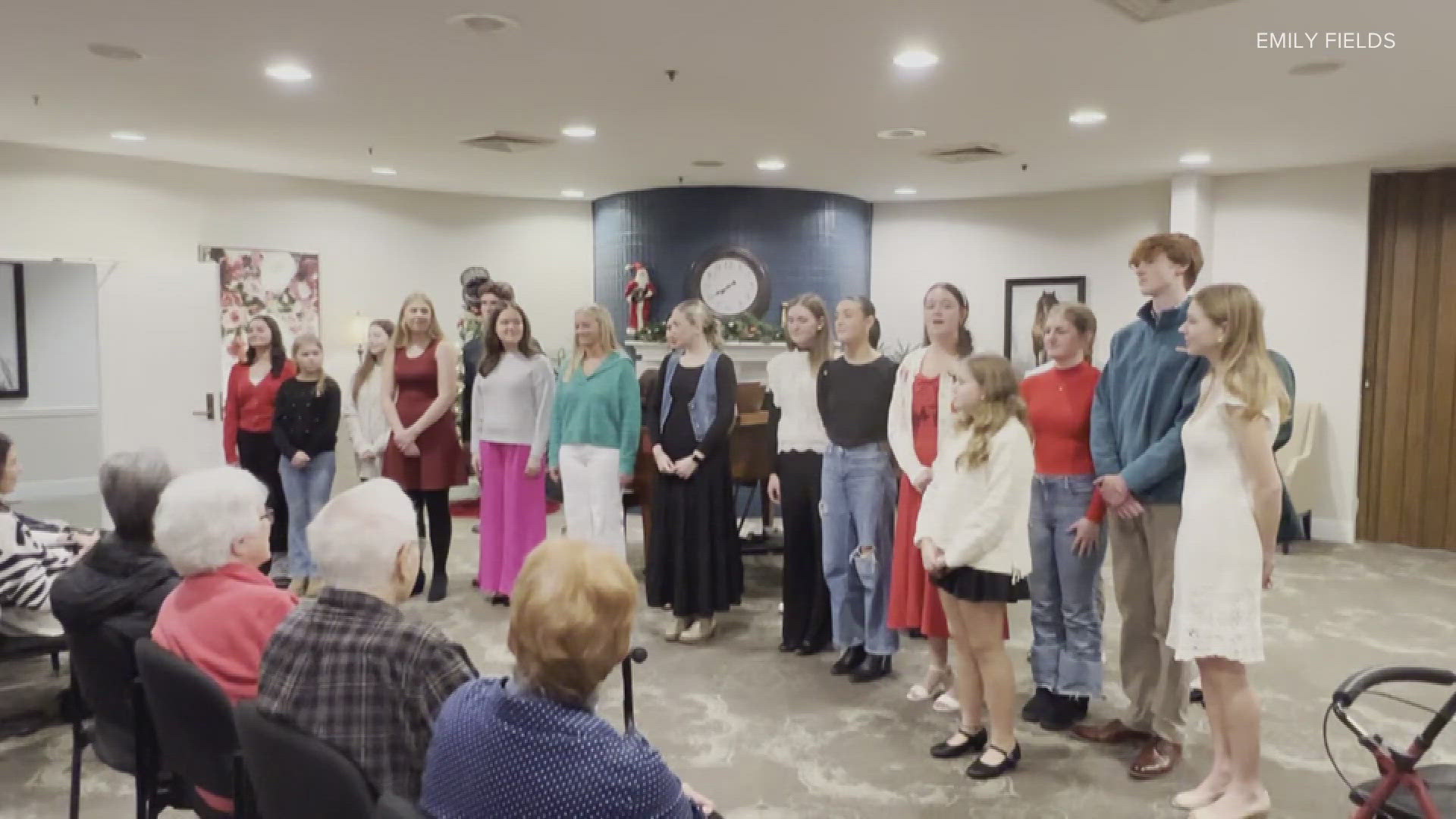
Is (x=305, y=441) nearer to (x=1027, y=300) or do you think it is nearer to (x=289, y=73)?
(x=289, y=73)

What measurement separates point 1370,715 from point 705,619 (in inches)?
95.2

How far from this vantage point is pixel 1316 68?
13.3ft

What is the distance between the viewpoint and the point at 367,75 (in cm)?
428

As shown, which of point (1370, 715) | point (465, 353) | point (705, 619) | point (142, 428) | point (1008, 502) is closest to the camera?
point (1008, 502)

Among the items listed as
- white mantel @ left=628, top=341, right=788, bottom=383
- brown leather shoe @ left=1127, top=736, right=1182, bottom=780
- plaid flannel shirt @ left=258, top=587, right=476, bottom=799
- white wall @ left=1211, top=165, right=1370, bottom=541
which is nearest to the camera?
plaid flannel shirt @ left=258, top=587, right=476, bottom=799

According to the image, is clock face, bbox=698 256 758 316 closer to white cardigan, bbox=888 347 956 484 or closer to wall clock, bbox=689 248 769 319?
wall clock, bbox=689 248 769 319

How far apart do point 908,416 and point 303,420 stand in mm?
2939

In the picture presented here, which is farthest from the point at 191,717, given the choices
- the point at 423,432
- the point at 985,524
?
the point at 423,432

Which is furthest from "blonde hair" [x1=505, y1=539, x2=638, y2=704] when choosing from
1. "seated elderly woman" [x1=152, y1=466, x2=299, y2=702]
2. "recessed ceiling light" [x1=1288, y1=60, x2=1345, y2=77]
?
"recessed ceiling light" [x1=1288, y1=60, x2=1345, y2=77]

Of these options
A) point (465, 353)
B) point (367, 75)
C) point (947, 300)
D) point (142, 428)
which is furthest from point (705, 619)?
point (142, 428)

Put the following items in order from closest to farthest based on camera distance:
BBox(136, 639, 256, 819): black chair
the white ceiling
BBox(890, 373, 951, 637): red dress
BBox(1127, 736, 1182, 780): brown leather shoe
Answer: BBox(136, 639, 256, 819): black chair < BBox(1127, 736, 1182, 780): brown leather shoe < BBox(890, 373, 951, 637): red dress < the white ceiling

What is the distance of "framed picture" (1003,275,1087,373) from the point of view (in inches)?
311

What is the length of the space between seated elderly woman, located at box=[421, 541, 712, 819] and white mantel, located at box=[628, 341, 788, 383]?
19.7 feet

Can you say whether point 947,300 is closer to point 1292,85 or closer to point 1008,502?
point 1008,502
